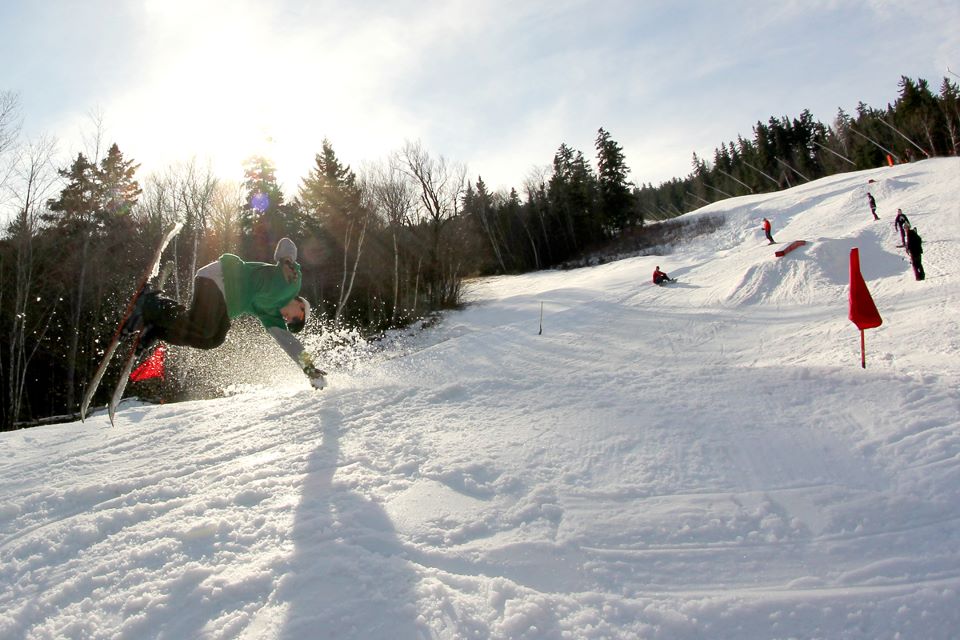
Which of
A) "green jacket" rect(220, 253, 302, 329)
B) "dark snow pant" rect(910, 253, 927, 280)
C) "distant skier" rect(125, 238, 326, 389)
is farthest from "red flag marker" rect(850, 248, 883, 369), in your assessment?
"dark snow pant" rect(910, 253, 927, 280)

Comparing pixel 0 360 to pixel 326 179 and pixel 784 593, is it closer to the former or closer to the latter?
pixel 326 179

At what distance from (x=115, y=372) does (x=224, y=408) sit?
2300 cm

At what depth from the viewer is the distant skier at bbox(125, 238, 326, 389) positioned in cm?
457

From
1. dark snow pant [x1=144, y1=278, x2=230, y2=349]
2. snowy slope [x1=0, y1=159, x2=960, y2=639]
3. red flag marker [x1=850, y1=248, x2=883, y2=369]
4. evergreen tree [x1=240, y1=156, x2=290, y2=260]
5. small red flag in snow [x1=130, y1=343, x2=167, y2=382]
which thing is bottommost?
snowy slope [x1=0, y1=159, x2=960, y2=639]

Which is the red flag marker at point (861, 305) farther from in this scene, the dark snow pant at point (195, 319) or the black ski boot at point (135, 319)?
the black ski boot at point (135, 319)

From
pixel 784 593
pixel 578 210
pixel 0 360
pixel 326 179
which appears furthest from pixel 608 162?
pixel 784 593

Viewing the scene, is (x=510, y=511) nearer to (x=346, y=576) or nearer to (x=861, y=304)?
(x=346, y=576)

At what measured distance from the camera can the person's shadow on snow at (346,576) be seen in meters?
1.85

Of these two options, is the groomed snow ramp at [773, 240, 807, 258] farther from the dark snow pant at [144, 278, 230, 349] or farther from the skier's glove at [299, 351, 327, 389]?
the dark snow pant at [144, 278, 230, 349]

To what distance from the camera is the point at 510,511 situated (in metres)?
2.64

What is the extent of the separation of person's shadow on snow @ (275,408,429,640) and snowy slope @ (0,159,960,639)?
0.03 feet

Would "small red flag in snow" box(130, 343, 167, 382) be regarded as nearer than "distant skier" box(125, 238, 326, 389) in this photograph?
No

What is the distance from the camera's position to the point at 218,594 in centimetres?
206

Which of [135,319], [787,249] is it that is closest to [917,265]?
[787,249]
